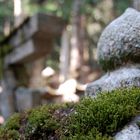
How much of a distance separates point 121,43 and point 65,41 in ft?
36.9

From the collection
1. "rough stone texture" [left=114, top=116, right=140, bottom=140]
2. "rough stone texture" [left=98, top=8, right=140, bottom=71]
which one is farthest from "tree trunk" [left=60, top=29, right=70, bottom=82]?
"rough stone texture" [left=114, top=116, right=140, bottom=140]

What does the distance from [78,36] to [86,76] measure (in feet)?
8.49

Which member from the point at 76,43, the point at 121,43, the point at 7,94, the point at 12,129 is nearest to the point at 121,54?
the point at 121,43

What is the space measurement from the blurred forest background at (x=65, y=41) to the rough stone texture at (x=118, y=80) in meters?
3.24

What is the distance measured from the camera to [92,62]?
61.7ft

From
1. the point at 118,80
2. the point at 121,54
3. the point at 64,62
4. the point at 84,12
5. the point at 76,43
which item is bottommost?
the point at 64,62

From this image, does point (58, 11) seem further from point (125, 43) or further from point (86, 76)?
point (125, 43)

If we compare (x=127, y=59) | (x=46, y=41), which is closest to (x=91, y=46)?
(x=46, y=41)

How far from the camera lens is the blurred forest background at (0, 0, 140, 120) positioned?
27.1ft

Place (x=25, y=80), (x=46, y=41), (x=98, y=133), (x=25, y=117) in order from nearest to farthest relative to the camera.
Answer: (x=98, y=133) → (x=25, y=117) → (x=46, y=41) → (x=25, y=80)

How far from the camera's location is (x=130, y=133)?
6.95ft

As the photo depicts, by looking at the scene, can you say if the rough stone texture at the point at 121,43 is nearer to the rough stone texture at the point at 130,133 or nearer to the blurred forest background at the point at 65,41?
the rough stone texture at the point at 130,133

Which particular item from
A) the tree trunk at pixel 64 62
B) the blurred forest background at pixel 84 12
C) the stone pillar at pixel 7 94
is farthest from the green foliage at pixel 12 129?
the blurred forest background at pixel 84 12

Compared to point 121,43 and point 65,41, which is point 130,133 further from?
point 65,41
